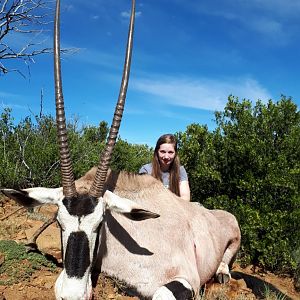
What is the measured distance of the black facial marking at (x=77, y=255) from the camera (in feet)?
12.8

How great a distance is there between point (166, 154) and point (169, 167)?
1.11 ft

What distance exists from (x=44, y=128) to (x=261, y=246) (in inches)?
268

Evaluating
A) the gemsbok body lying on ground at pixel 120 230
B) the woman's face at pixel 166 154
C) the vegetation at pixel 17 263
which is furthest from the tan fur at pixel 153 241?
the woman's face at pixel 166 154

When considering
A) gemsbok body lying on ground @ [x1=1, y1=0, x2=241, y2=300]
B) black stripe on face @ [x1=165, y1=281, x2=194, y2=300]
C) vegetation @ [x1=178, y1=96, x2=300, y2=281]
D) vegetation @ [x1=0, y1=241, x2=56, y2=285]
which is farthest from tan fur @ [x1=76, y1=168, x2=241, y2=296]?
vegetation @ [x1=178, y1=96, x2=300, y2=281]

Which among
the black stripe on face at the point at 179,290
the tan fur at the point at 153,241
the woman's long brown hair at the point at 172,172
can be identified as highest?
the woman's long brown hair at the point at 172,172

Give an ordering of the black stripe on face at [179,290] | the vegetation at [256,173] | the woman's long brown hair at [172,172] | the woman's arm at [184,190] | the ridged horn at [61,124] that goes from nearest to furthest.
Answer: the ridged horn at [61,124] < the black stripe on face at [179,290] < the woman's long brown hair at [172,172] < the woman's arm at [184,190] < the vegetation at [256,173]

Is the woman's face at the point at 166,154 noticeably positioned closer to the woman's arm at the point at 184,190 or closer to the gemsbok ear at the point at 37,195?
the woman's arm at the point at 184,190

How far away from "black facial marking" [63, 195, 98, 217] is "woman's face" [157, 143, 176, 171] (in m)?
3.01

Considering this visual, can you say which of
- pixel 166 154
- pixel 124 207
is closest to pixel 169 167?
pixel 166 154

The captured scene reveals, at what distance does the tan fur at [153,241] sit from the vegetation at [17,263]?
997 mm

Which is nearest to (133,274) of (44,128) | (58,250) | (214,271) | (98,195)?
(98,195)

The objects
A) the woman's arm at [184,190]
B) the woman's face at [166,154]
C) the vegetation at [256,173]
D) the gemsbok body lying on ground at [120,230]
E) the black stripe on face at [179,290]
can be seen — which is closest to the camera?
the gemsbok body lying on ground at [120,230]

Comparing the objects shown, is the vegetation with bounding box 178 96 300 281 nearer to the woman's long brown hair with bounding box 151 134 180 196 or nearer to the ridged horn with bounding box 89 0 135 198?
the woman's long brown hair with bounding box 151 134 180 196

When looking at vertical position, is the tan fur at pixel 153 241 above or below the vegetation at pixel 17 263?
above
